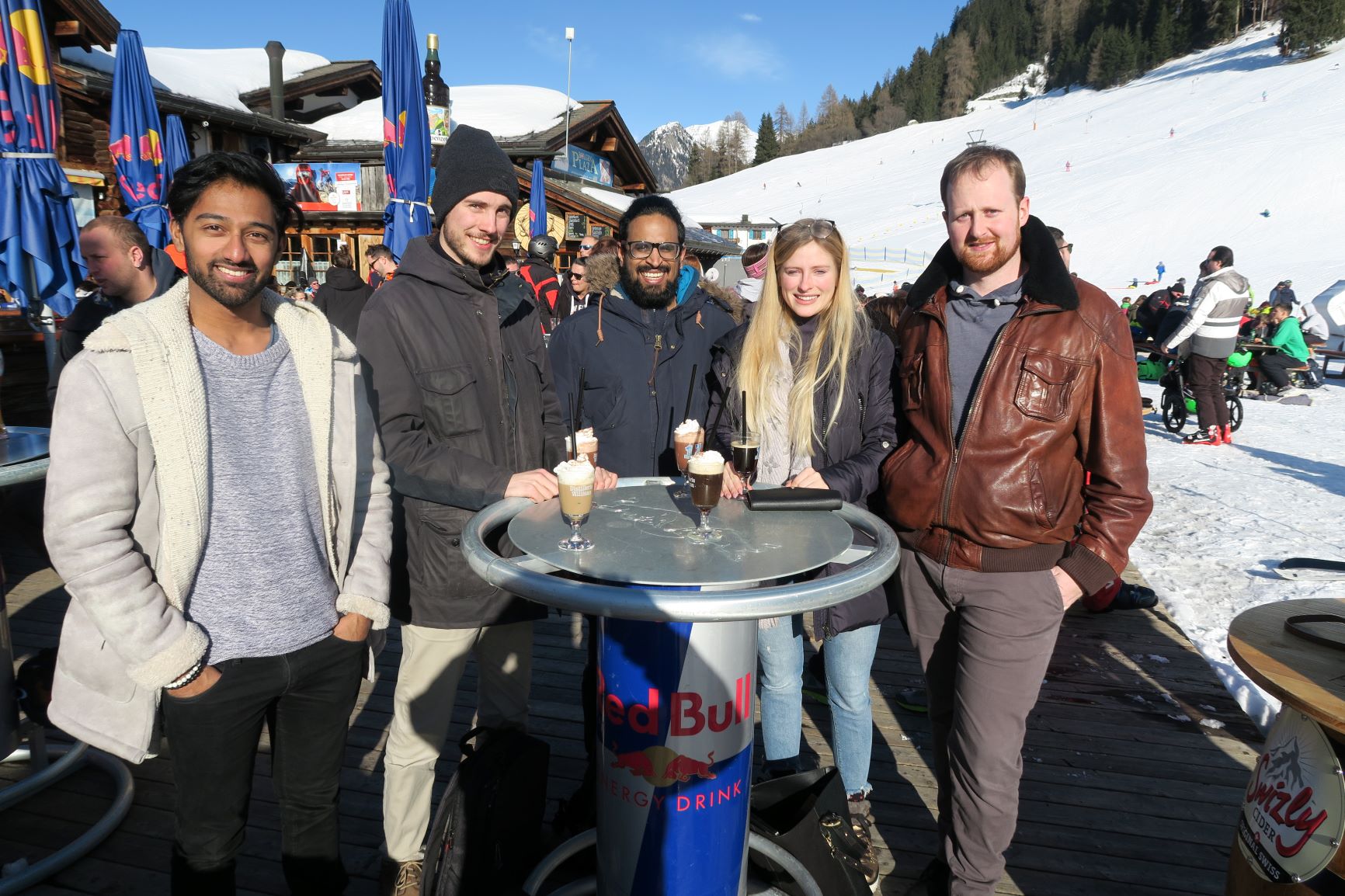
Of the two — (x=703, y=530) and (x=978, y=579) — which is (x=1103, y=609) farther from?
(x=703, y=530)

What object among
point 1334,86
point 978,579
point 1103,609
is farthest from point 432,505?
point 1334,86

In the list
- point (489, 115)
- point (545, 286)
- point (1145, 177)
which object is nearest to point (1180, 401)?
point (545, 286)

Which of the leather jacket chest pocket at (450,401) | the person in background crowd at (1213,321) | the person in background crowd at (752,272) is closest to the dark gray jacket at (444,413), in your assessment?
the leather jacket chest pocket at (450,401)

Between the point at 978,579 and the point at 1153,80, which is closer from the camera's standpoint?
the point at 978,579

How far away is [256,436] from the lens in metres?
1.86

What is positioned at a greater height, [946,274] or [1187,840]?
[946,274]

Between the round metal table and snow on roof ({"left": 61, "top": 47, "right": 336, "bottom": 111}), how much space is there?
1293cm

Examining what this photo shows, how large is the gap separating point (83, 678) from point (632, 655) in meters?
1.26

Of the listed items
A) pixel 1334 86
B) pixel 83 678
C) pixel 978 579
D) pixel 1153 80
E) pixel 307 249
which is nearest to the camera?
pixel 83 678

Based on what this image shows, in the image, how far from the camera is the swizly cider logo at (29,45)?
4.90 metres

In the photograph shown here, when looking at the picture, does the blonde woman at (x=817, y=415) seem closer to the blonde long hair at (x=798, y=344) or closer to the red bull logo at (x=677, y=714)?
the blonde long hair at (x=798, y=344)

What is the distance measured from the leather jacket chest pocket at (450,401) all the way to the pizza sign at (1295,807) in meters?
2.35

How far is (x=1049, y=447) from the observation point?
2.14 meters

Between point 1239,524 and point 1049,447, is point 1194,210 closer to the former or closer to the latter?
point 1239,524
